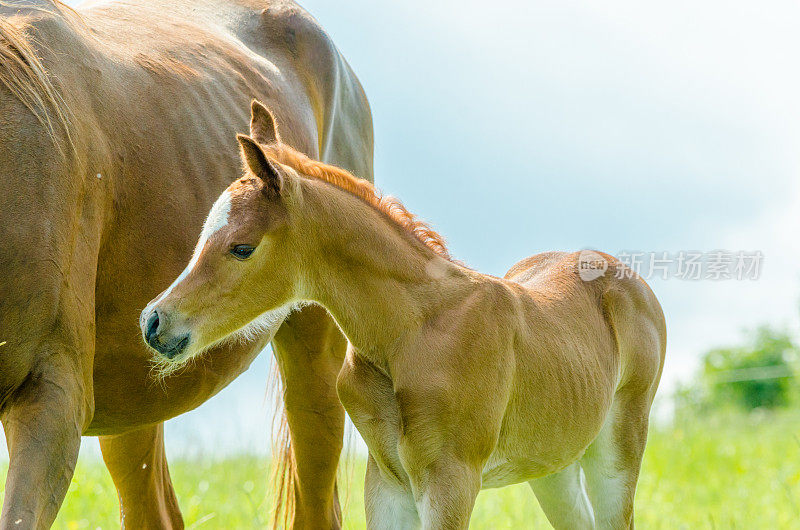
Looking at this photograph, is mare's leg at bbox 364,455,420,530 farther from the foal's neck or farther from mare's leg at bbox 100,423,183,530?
mare's leg at bbox 100,423,183,530

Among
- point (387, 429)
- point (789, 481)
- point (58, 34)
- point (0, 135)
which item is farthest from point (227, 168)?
point (789, 481)

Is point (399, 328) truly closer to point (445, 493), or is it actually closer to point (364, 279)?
point (364, 279)

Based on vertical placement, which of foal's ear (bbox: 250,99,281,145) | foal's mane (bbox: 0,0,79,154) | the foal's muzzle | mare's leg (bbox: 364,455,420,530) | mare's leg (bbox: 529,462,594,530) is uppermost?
foal's mane (bbox: 0,0,79,154)

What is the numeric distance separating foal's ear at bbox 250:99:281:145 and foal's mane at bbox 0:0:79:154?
583mm

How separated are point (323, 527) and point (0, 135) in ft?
8.35

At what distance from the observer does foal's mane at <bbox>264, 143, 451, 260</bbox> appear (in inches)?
114

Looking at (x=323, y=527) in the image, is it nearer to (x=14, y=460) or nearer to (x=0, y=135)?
(x=14, y=460)

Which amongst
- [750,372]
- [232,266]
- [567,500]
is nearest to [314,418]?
[567,500]

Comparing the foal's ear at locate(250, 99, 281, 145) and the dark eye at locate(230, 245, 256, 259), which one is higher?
the foal's ear at locate(250, 99, 281, 145)

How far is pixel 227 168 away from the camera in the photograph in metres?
3.67

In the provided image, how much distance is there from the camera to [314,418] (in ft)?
14.4

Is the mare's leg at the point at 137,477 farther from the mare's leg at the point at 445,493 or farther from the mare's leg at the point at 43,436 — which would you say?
the mare's leg at the point at 445,493

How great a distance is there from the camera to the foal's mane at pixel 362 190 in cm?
290

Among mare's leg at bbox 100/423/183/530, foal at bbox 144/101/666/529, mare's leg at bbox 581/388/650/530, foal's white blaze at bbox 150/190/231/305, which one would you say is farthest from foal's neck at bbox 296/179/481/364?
mare's leg at bbox 100/423/183/530
